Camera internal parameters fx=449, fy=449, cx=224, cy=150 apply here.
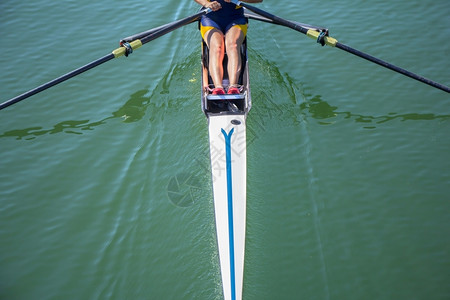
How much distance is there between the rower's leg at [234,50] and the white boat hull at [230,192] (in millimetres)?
872

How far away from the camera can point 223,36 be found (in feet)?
26.5

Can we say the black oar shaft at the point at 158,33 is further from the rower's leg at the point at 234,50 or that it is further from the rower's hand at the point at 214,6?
the rower's leg at the point at 234,50

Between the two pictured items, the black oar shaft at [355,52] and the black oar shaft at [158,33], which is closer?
the black oar shaft at [355,52]

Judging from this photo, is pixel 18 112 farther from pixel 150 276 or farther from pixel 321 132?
pixel 321 132

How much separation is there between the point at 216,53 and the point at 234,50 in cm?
32

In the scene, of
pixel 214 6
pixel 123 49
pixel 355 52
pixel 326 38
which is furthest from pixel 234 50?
pixel 355 52

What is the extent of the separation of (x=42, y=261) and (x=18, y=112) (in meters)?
3.65

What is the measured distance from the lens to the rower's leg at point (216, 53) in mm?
7480

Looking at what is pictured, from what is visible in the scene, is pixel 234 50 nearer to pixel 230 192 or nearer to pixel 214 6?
pixel 214 6

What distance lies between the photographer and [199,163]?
7.12 meters

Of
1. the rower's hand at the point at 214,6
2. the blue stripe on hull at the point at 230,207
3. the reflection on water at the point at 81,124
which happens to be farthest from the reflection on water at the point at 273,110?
the rower's hand at the point at 214,6

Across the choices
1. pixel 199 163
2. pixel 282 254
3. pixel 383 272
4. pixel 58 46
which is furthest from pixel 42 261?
pixel 58 46

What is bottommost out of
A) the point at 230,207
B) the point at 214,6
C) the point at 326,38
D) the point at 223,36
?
the point at 230,207

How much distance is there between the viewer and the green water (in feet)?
18.9
